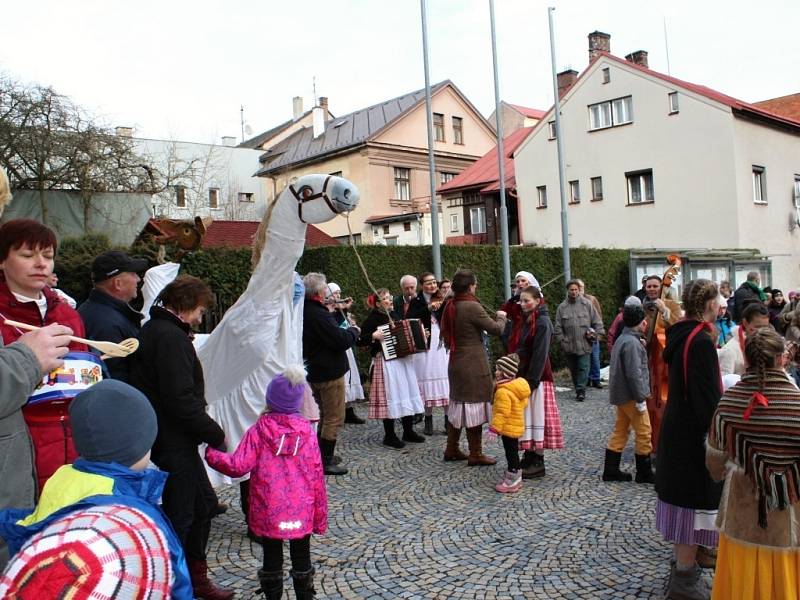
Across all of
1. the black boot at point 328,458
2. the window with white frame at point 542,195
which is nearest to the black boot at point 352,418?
the black boot at point 328,458

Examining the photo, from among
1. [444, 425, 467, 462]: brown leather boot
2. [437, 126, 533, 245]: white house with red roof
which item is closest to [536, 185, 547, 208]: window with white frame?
[437, 126, 533, 245]: white house with red roof

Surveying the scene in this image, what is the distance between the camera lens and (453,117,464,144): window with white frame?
3712 centimetres

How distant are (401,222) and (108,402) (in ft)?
100

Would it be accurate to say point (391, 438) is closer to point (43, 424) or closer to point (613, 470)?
point (613, 470)

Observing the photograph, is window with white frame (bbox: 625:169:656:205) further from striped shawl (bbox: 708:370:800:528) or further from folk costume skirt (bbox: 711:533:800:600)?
folk costume skirt (bbox: 711:533:800:600)

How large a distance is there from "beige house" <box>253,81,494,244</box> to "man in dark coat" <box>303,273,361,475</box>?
24.3 meters

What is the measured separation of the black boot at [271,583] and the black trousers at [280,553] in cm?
2

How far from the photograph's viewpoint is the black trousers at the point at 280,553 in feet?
11.6

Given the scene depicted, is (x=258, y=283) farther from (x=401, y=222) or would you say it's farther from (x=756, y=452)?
(x=401, y=222)

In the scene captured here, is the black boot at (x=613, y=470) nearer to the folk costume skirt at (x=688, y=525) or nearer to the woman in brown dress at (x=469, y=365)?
the woman in brown dress at (x=469, y=365)

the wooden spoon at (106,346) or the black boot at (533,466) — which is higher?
the wooden spoon at (106,346)

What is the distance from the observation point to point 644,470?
19.5ft

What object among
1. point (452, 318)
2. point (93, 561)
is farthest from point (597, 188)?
point (93, 561)

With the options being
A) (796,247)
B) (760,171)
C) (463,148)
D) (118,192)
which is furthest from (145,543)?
(463,148)
